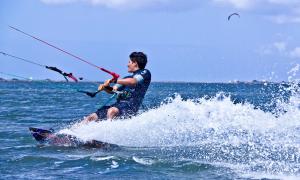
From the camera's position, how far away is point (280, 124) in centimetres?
1454

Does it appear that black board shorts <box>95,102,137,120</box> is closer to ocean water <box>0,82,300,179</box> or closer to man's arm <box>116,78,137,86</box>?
ocean water <box>0,82,300,179</box>

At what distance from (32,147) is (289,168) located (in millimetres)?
6230

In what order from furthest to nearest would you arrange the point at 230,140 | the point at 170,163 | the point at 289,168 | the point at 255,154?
1. the point at 230,140
2. the point at 255,154
3. the point at 170,163
4. the point at 289,168

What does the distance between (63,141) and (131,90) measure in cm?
202

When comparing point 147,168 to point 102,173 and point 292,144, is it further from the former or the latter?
point 292,144

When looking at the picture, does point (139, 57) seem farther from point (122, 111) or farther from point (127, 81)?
point (122, 111)

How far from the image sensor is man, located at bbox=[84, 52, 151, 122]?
42.3 ft

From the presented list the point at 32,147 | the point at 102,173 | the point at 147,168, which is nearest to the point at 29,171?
the point at 102,173

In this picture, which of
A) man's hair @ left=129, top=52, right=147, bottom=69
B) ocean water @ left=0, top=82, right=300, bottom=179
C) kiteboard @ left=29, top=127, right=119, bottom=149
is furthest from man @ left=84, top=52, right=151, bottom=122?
kiteboard @ left=29, top=127, right=119, bottom=149

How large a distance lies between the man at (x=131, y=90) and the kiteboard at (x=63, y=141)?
57cm

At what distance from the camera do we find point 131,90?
13.1m

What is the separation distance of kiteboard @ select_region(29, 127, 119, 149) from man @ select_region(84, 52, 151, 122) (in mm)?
569

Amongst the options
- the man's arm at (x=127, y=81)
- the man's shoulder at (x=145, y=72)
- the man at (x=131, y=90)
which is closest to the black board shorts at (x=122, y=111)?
the man at (x=131, y=90)

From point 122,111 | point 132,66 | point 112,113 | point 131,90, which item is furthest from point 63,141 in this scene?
point 132,66
